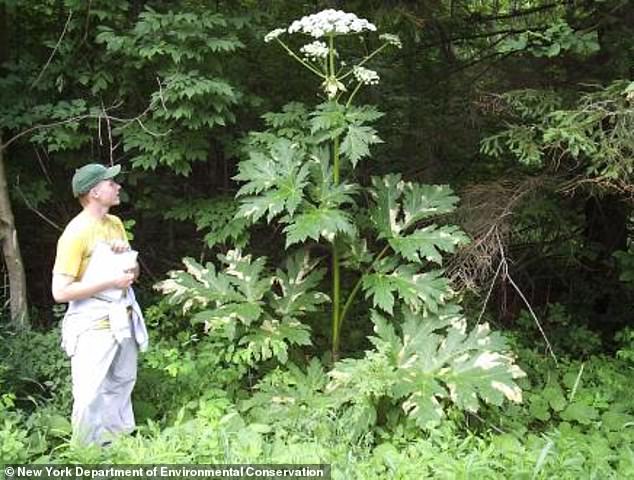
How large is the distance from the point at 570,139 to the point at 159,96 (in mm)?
2719

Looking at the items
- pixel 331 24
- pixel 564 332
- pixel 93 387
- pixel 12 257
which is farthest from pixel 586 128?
pixel 12 257

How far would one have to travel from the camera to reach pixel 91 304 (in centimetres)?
382

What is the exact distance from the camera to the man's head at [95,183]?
12.3 feet

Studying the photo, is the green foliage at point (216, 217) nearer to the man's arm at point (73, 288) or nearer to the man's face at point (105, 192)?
the man's face at point (105, 192)

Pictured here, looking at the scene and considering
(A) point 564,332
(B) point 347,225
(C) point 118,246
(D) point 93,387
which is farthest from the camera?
(A) point 564,332

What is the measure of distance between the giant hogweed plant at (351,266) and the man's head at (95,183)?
86cm

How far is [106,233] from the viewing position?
3908mm

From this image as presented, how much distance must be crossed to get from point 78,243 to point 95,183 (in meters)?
0.34

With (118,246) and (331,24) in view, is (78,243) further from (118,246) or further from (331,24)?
(331,24)

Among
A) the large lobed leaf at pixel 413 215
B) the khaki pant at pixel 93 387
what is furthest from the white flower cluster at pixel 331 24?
the khaki pant at pixel 93 387

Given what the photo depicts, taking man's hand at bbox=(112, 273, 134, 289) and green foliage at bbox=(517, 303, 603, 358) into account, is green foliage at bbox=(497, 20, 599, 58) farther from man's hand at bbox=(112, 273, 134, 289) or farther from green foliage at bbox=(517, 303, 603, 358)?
man's hand at bbox=(112, 273, 134, 289)

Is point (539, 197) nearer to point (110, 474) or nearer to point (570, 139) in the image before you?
point (570, 139)

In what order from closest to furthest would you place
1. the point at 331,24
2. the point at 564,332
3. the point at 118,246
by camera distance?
the point at 118,246 < the point at 331,24 < the point at 564,332

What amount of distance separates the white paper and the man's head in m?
0.27
